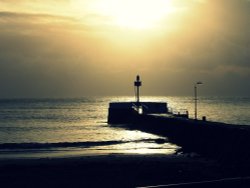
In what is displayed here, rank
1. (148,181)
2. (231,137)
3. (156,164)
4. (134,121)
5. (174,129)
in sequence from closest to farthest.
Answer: (148,181) < (156,164) < (231,137) < (174,129) < (134,121)

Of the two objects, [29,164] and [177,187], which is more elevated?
[177,187]

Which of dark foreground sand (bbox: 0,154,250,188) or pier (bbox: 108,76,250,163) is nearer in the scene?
dark foreground sand (bbox: 0,154,250,188)

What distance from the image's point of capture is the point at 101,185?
666 inches

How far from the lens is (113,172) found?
804 inches

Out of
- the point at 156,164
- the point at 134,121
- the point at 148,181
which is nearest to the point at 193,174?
the point at 148,181

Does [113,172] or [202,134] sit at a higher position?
[202,134]

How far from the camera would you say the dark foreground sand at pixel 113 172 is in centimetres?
1764

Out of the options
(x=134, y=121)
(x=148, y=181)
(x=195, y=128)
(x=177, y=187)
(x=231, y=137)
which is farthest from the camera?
(x=134, y=121)

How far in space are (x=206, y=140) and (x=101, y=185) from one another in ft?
50.9

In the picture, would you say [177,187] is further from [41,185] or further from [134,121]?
[134,121]

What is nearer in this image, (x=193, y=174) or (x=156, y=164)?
(x=193, y=174)

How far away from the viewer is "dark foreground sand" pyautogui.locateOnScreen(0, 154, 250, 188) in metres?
17.6

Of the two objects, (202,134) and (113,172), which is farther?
(202,134)

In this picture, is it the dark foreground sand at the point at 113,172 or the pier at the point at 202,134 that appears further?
the pier at the point at 202,134
